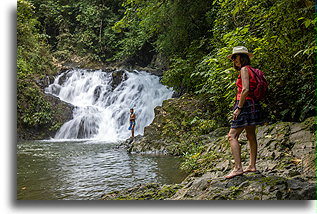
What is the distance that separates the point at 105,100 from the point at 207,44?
7.42 meters

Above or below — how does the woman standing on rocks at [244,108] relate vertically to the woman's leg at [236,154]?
above

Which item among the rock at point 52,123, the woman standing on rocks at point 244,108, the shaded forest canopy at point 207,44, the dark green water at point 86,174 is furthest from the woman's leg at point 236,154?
the rock at point 52,123

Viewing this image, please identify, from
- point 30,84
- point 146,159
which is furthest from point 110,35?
point 146,159

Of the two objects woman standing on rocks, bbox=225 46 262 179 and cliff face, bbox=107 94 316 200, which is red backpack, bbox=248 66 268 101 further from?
cliff face, bbox=107 94 316 200

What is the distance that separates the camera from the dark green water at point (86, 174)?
358 centimetres

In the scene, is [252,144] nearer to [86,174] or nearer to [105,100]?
[86,174]

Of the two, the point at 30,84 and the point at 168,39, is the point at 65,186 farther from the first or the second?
the point at 30,84

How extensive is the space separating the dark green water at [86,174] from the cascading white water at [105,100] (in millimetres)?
4174

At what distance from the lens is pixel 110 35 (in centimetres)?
1955

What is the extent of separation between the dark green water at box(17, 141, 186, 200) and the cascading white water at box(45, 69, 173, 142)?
164 inches

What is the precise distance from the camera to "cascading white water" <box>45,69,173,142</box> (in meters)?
11.5

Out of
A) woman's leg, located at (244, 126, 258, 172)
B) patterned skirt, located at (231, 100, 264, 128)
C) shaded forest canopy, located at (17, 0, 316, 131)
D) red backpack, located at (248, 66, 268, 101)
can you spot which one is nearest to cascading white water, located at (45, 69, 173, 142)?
shaded forest canopy, located at (17, 0, 316, 131)

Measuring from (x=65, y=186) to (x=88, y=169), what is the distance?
1.14m

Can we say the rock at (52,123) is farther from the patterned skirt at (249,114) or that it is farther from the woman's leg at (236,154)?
the patterned skirt at (249,114)
